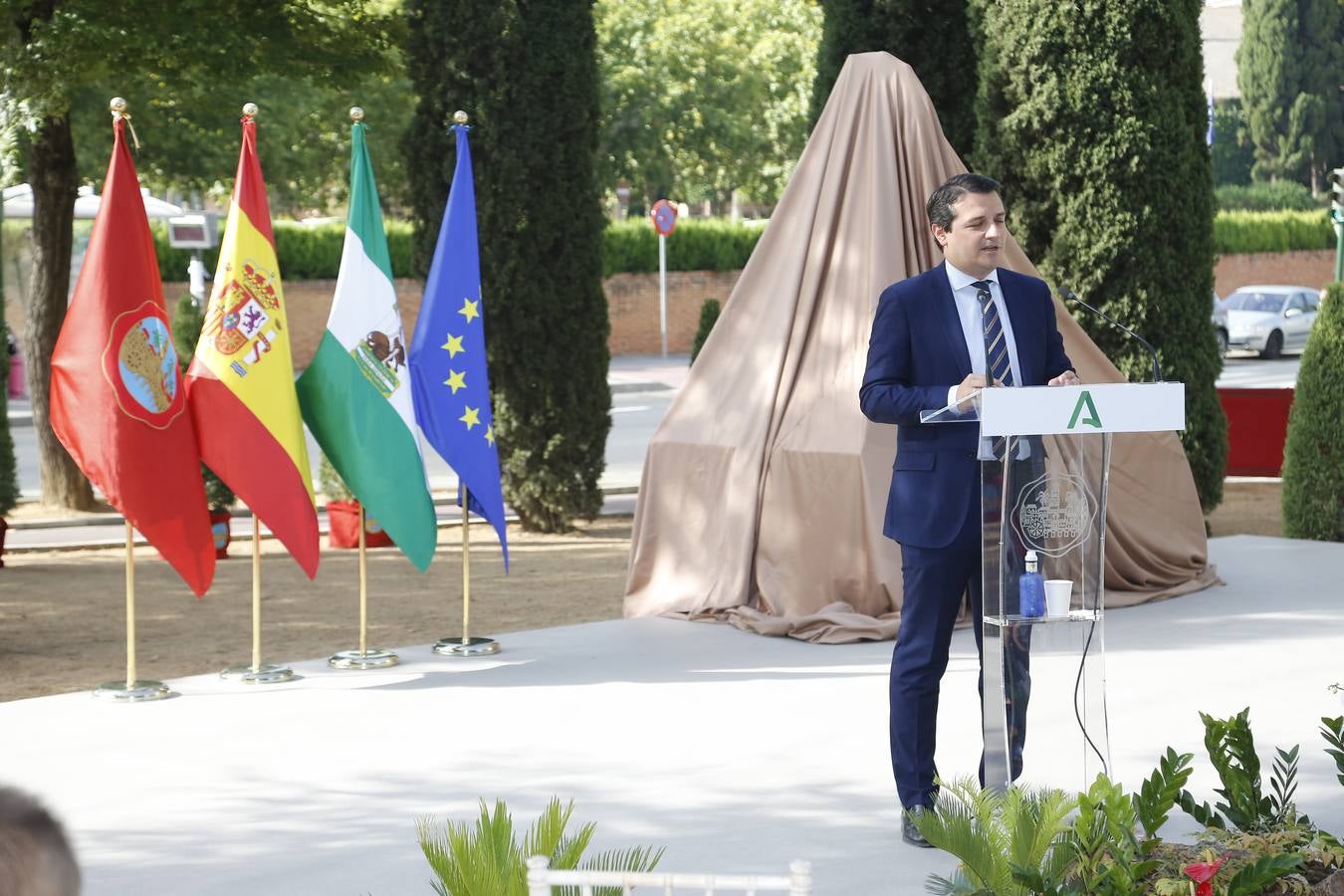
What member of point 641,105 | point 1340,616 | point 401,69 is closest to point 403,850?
point 1340,616

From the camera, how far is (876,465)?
8180 millimetres

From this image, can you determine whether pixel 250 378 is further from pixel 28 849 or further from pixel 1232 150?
pixel 1232 150

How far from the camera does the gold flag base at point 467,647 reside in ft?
26.0

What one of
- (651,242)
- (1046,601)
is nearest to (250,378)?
(1046,601)

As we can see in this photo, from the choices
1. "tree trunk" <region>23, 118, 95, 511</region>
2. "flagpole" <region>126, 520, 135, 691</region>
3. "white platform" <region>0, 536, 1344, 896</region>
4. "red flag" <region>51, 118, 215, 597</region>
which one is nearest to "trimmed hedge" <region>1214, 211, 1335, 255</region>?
"tree trunk" <region>23, 118, 95, 511</region>

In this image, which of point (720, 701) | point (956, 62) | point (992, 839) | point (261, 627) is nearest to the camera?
point (992, 839)

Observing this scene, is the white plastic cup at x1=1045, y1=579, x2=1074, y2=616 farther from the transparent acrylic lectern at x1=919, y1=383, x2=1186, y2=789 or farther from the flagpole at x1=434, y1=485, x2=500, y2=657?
the flagpole at x1=434, y1=485, x2=500, y2=657

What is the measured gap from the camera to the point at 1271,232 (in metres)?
42.8

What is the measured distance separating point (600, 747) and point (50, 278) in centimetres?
910

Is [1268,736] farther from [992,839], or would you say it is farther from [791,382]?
[791,382]

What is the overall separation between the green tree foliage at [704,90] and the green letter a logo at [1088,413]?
108ft

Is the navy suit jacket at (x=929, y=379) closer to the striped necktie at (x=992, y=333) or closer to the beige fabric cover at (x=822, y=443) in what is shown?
the striped necktie at (x=992, y=333)

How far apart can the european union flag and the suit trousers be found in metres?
3.22

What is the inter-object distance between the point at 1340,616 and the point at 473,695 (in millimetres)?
4270
